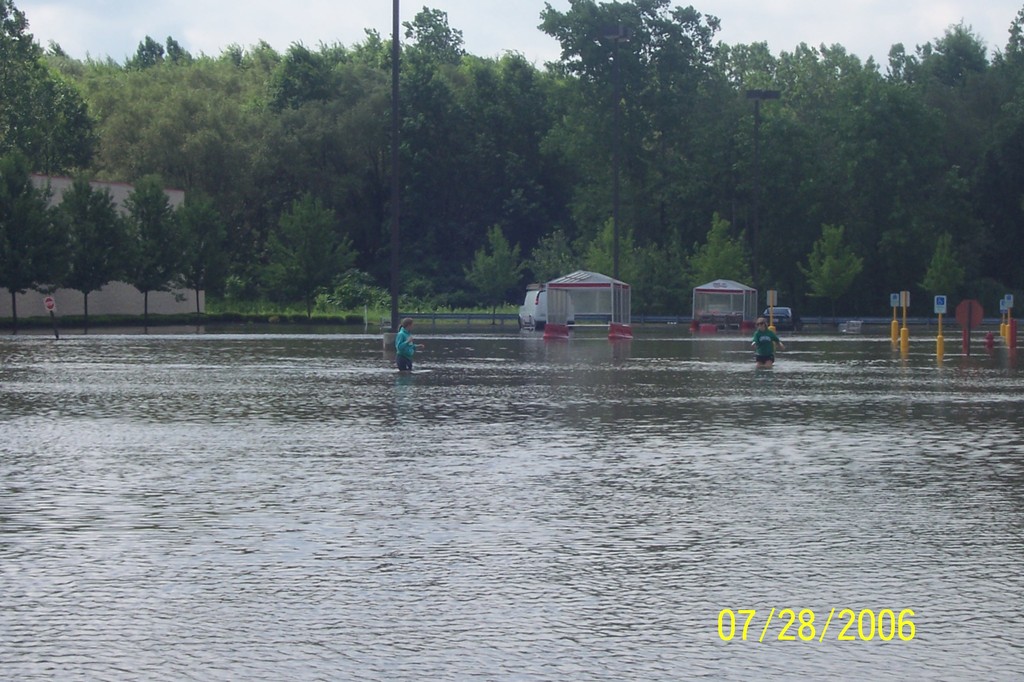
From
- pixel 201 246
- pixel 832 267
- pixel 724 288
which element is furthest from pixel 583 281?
pixel 201 246

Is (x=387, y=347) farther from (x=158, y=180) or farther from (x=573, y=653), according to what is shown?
(x=158, y=180)

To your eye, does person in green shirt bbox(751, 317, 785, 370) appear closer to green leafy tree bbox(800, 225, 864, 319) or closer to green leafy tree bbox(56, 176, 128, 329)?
green leafy tree bbox(56, 176, 128, 329)

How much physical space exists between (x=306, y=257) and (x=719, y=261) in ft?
79.5

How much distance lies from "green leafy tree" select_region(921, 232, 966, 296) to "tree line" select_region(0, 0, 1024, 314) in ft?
0.49

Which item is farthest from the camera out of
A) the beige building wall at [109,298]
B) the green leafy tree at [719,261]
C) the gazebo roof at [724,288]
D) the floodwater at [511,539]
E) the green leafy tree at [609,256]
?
the green leafy tree at [719,261]

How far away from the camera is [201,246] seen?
8475 centimetres

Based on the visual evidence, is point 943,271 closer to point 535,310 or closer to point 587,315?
point 535,310

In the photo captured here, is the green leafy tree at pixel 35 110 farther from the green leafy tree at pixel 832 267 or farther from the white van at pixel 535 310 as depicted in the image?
the green leafy tree at pixel 832 267

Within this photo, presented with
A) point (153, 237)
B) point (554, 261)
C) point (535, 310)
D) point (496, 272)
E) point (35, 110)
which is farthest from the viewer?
point (35, 110)

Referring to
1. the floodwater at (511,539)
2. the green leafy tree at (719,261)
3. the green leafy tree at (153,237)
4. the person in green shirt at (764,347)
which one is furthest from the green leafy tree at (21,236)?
the floodwater at (511,539)

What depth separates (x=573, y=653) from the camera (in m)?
7.29

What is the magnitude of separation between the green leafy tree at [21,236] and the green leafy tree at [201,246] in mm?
14294

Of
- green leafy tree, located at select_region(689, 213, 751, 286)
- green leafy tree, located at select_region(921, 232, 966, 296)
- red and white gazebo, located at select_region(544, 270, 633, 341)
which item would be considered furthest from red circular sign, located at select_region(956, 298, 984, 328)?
green leafy tree, located at select_region(921, 232, 966, 296)

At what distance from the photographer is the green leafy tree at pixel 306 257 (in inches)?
3516
